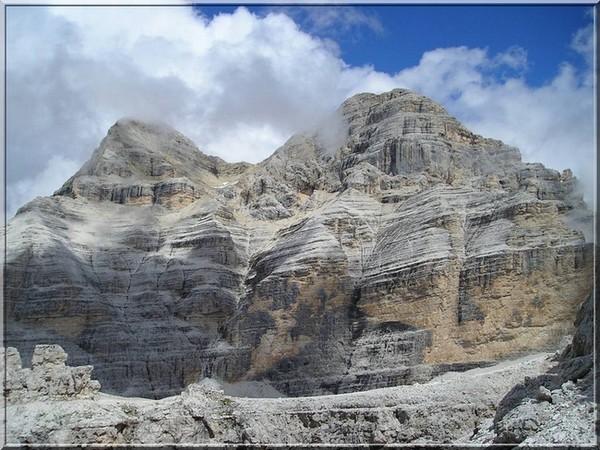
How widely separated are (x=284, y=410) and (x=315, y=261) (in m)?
26.2

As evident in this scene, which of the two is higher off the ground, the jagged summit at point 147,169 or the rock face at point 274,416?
the jagged summit at point 147,169

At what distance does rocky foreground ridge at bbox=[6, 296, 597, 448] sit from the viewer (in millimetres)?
45062

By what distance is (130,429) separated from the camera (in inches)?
2046

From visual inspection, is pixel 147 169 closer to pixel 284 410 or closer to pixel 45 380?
pixel 284 410

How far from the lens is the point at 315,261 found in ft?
284

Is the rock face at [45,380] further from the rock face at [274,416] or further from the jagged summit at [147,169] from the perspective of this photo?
the jagged summit at [147,169]

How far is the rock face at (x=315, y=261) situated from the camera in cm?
7581

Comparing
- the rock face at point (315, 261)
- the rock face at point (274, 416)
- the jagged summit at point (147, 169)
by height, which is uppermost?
the jagged summit at point (147, 169)

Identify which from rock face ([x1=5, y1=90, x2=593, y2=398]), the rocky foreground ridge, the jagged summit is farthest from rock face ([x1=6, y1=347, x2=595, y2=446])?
the jagged summit

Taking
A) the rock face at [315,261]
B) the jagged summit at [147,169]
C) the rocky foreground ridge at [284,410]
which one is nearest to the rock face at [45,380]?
the rocky foreground ridge at [284,410]

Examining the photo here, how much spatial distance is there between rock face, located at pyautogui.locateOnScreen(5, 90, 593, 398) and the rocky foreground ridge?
800 cm

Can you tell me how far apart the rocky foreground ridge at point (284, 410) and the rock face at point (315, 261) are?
26.2 ft

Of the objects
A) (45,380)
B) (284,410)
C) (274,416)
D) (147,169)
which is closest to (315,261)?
(284,410)

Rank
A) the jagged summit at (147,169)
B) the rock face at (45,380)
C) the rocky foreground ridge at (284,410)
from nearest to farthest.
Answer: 1. the rocky foreground ridge at (284,410)
2. the rock face at (45,380)
3. the jagged summit at (147,169)
